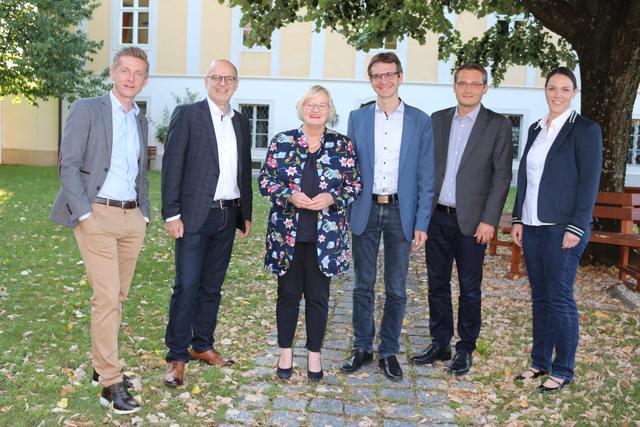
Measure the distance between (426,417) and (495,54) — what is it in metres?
9.81

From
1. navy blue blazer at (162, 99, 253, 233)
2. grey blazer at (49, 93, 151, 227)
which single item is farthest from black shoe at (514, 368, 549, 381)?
grey blazer at (49, 93, 151, 227)

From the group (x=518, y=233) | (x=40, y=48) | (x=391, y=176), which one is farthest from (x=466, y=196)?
(x=40, y=48)

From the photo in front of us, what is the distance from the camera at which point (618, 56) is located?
27.4 feet

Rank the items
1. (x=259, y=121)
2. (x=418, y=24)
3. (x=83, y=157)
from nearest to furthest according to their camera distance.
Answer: (x=83, y=157) < (x=418, y=24) < (x=259, y=121)

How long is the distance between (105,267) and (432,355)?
8.60 ft

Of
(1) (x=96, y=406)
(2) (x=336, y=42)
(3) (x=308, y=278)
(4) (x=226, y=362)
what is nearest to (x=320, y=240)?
(3) (x=308, y=278)

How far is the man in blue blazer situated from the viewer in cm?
470

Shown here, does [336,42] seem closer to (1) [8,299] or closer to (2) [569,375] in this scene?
(1) [8,299]

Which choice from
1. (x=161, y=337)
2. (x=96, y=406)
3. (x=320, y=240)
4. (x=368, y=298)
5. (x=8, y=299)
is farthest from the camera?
(x=8, y=299)

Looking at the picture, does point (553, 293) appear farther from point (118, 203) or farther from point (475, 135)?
point (118, 203)

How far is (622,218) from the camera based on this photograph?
8.13m

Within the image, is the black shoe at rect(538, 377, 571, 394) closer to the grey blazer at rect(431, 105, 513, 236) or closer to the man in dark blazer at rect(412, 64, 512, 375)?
the man in dark blazer at rect(412, 64, 512, 375)

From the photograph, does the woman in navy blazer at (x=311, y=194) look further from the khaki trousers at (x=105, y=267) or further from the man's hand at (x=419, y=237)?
the khaki trousers at (x=105, y=267)

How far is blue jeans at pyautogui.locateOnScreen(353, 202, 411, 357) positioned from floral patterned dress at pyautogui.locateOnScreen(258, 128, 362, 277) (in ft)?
1.13
